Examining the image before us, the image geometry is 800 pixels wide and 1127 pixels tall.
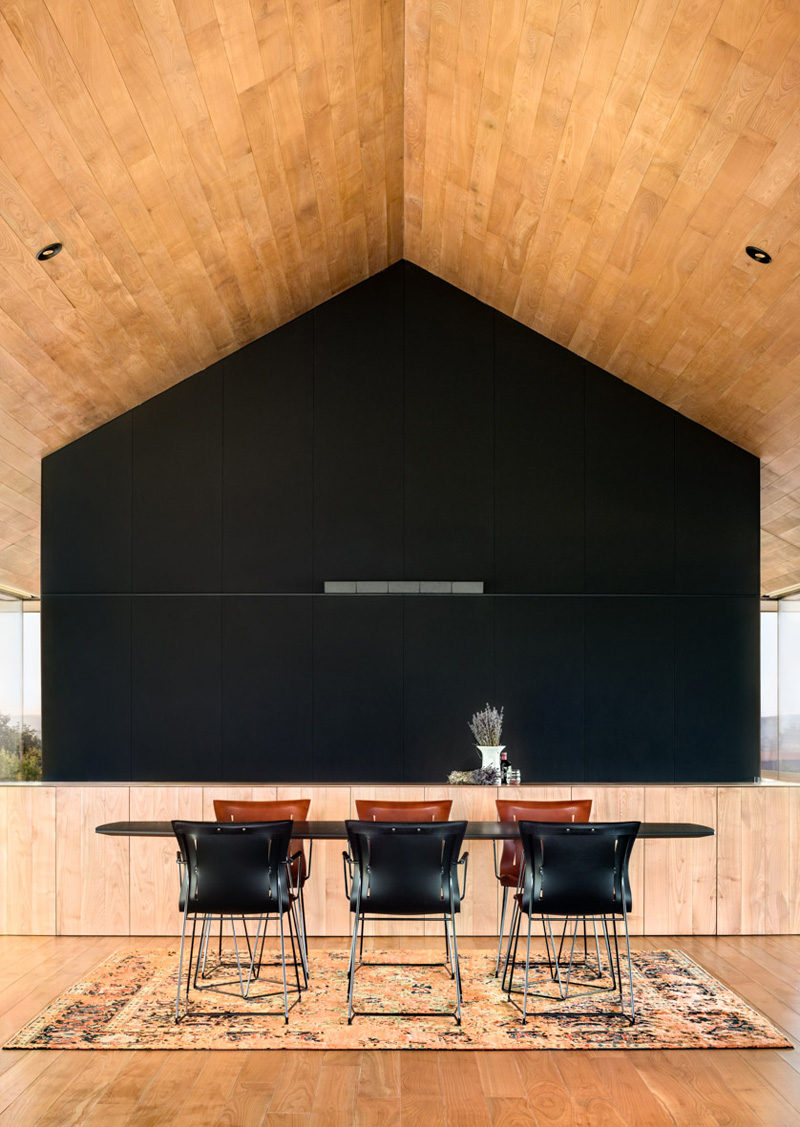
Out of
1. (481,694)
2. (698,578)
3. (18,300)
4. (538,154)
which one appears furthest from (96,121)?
(698,578)

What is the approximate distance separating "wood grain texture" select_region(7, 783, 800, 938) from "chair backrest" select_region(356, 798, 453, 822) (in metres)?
0.91

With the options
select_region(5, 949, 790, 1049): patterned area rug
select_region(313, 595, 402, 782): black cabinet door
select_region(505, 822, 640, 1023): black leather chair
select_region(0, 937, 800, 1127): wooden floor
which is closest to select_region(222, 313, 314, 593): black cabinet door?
select_region(313, 595, 402, 782): black cabinet door

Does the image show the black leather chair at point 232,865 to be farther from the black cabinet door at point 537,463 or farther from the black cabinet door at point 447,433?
the black cabinet door at point 537,463

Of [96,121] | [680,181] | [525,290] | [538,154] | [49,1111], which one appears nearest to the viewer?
[49,1111]

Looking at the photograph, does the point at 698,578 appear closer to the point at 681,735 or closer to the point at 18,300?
the point at 681,735

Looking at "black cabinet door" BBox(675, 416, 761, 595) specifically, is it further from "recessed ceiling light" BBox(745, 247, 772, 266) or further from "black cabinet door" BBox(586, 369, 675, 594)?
"recessed ceiling light" BBox(745, 247, 772, 266)

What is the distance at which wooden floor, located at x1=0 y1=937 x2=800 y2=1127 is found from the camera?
390 centimetres

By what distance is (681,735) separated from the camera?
300 inches

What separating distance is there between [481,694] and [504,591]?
2.36ft

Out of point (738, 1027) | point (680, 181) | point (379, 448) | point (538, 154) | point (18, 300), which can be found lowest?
point (738, 1027)

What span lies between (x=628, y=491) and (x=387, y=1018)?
410 cm

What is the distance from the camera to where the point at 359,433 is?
7844 millimetres

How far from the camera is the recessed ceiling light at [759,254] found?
212 inches

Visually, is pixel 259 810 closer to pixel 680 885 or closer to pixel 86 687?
pixel 86 687
